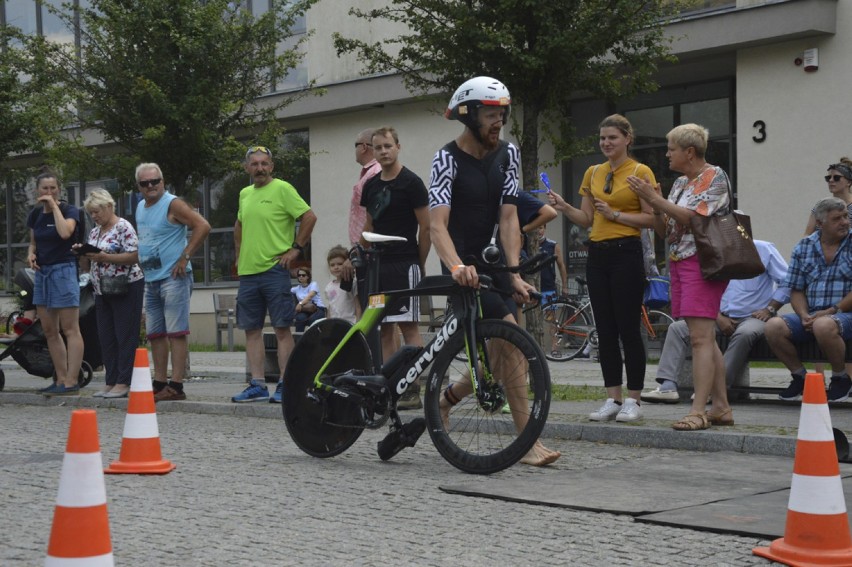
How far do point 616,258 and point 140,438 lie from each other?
10.6 ft

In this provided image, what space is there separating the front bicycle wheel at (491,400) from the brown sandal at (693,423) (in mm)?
1690

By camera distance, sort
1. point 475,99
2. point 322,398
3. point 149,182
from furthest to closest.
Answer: point 149,182, point 322,398, point 475,99

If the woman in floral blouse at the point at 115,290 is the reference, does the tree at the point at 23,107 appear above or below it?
above

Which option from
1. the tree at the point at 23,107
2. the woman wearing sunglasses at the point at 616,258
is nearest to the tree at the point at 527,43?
the woman wearing sunglasses at the point at 616,258

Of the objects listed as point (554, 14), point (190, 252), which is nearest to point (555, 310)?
point (554, 14)

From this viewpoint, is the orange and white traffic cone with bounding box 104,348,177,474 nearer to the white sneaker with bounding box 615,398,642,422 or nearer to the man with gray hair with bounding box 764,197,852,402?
the white sneaker with bounding box 615,398,642,422

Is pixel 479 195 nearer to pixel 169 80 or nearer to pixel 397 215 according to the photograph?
pixel 397 215

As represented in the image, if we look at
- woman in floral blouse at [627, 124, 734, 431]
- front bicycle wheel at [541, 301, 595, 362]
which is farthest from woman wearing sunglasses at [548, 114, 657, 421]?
front bicycle wheel at [541, 301, 595, 362]

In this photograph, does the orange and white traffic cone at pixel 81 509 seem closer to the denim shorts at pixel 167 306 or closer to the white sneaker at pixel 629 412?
the white sneaker at pixel 629 412

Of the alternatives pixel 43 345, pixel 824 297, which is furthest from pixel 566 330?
pixel 824 297

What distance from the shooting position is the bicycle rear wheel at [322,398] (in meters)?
7.18

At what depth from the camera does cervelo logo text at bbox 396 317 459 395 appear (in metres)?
6.75

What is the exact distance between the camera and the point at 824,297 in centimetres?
956

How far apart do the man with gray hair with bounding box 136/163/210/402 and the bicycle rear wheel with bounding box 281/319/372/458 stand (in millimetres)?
3705
